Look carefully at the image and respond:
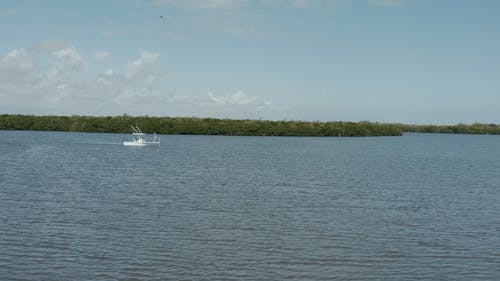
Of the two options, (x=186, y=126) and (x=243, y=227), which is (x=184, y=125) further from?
(x=243, y=227)

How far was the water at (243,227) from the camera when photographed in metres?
19.8

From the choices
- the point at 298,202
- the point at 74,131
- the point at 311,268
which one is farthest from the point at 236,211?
the point at 74,131

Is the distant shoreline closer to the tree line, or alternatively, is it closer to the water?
the tree line

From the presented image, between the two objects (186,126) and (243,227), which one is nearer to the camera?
(243,227)

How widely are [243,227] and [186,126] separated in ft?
431

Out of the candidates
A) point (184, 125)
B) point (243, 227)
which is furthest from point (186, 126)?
point (243, 227)

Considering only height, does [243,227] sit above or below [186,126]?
below

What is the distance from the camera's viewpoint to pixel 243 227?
26625 millimetres

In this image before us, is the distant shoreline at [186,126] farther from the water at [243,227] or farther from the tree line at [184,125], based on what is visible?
the water at [243,227]

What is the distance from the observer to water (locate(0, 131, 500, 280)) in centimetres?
1983

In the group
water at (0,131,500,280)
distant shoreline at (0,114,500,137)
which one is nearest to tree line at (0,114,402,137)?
distant shoreline at (0,114,500,137)

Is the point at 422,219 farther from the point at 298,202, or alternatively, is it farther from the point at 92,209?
the point at 92,209

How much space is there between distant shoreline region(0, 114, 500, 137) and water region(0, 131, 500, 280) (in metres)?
106

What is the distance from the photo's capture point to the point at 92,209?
3042 centimetres
